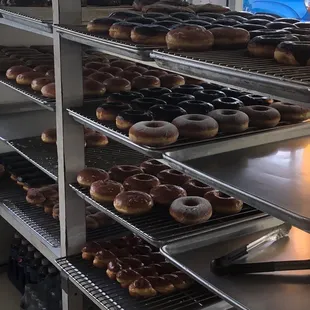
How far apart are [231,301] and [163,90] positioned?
1.05 meters

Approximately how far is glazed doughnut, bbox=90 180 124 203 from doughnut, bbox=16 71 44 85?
2.44 ft

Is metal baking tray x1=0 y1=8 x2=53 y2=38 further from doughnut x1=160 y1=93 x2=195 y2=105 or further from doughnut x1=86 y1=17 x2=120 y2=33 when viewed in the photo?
doughnut x1=160 y1=93 x2=195 y2=105

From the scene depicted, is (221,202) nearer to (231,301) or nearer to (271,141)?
(271,141)

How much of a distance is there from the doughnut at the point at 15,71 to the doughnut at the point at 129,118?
3.05 feet

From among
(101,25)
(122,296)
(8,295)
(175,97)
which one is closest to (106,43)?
(101,25)

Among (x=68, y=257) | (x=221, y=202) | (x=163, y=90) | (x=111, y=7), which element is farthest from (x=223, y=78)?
(x=111, y=7)

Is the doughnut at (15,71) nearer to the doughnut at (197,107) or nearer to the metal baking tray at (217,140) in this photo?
the metal baking tray at (217,140)

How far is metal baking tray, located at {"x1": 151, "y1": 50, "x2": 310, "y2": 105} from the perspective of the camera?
49.0 inches

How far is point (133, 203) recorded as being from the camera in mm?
2033

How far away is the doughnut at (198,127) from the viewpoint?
5.89 ft

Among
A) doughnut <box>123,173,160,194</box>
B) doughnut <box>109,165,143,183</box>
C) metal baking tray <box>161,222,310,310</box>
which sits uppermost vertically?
doughnut <box>123,173,160,194</box>

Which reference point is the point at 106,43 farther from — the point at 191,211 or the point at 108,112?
the point at 191,211

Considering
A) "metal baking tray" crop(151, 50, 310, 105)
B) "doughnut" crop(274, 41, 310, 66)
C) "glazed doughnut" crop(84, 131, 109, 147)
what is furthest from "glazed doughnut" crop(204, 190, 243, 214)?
"glazed doughnut" crop(84, 131, 109, 147)

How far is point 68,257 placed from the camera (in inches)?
95.5
